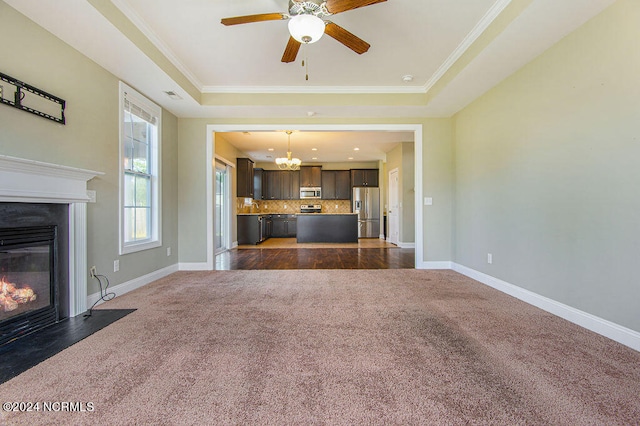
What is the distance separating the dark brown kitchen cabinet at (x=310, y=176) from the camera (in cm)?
976

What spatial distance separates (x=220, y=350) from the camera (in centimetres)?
190

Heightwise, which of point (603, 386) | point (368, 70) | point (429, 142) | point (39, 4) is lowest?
point (603, 386)

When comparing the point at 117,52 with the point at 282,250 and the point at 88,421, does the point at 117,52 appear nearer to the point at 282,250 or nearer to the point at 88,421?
the point at 88,421

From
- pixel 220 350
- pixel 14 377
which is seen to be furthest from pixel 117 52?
pixel 220 350

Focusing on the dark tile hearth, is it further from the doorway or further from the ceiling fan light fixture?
the doorway

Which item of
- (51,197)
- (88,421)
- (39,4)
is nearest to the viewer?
(88,421)

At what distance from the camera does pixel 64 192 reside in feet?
7.86

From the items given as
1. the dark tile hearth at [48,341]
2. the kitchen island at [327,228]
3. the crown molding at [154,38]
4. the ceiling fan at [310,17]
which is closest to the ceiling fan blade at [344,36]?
the ceiling fan at [310,17]

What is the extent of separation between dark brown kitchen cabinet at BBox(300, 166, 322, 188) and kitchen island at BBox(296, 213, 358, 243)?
191cm

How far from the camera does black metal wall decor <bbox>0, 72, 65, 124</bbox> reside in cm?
203

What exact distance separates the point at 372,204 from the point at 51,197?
8.02 m

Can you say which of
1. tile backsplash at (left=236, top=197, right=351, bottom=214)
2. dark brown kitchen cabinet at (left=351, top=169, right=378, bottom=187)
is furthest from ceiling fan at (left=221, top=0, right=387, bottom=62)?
tile backsplash at (left=236, top=197, right=351, bottom=214)

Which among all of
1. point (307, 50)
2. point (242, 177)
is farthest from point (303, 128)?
point (242, 177)

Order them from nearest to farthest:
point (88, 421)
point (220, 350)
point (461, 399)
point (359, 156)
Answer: point (88, 421) < point (461, 399) < point (220, 350) < point (359, 156)
